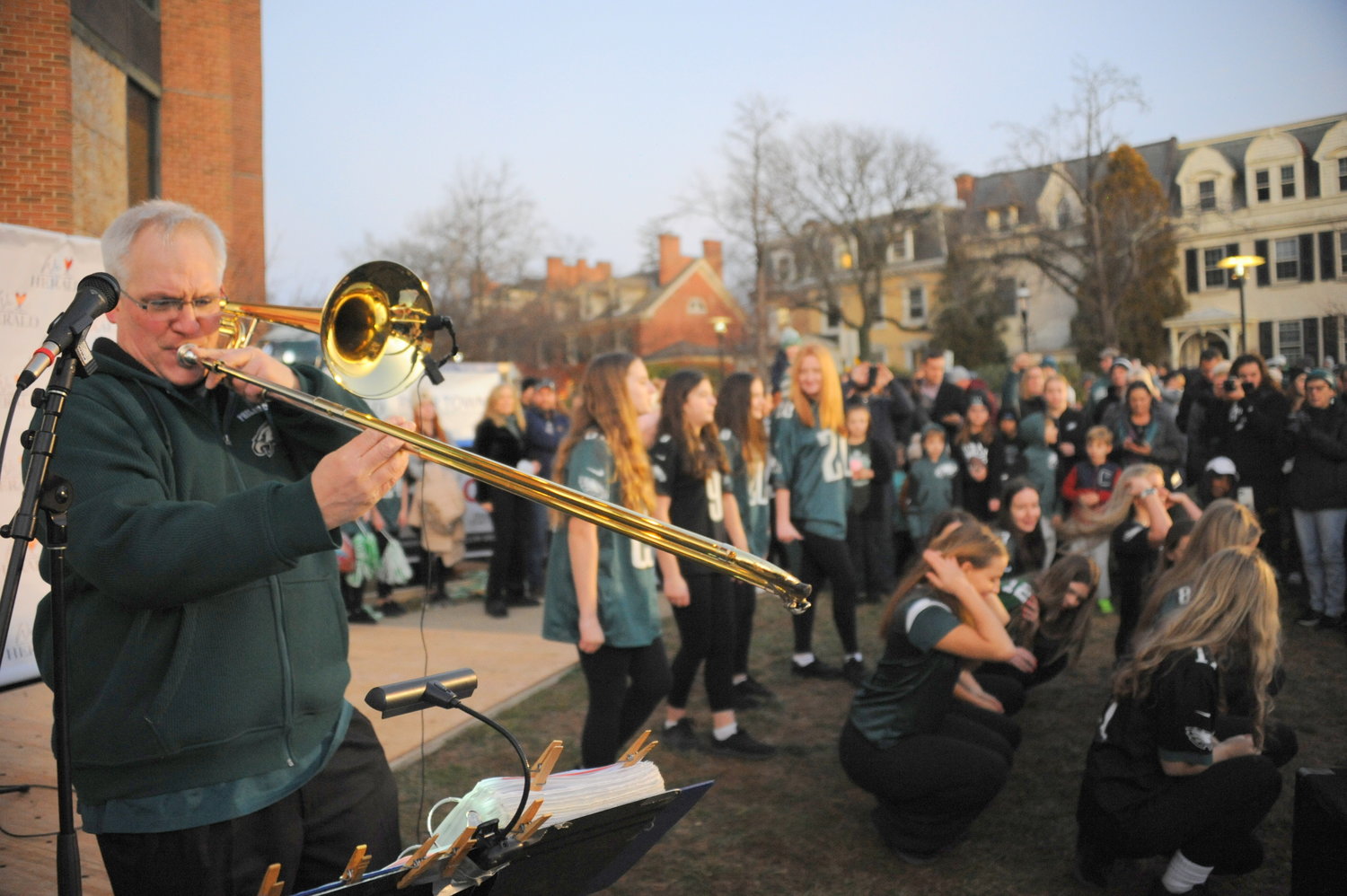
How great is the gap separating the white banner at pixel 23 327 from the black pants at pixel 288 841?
420cm

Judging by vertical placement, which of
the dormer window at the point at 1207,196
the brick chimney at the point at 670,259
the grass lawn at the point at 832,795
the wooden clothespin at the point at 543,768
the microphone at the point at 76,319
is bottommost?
the grass lawn at the point at 832,795

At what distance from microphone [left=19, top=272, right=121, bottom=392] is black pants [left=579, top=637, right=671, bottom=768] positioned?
109 inches

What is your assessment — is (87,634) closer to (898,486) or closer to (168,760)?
(168,760)

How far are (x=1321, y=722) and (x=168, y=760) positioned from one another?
5752mm

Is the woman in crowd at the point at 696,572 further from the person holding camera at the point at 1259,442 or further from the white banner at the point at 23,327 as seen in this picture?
the person holding camera at the point at 1259,442

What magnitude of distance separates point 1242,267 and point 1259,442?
2.76m

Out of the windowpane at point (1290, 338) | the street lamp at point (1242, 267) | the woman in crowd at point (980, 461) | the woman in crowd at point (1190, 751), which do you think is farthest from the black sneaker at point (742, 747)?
the windowpane at point (1290, 338)

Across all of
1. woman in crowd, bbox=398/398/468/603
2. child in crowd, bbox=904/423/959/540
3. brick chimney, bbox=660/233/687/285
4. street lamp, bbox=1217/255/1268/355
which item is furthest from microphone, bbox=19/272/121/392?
brick chimney, bbox=660/233/687/285

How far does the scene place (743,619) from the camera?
615 cm

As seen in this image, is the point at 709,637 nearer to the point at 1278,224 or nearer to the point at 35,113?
the point at 1278,224

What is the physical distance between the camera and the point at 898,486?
1009 cm

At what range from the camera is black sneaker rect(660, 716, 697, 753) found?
539cm

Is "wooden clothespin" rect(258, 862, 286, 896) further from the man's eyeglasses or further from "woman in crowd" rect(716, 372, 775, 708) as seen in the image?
"woman in crowd" rect(716, 372, 775, 708)

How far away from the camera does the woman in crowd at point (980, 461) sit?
29.8ft
